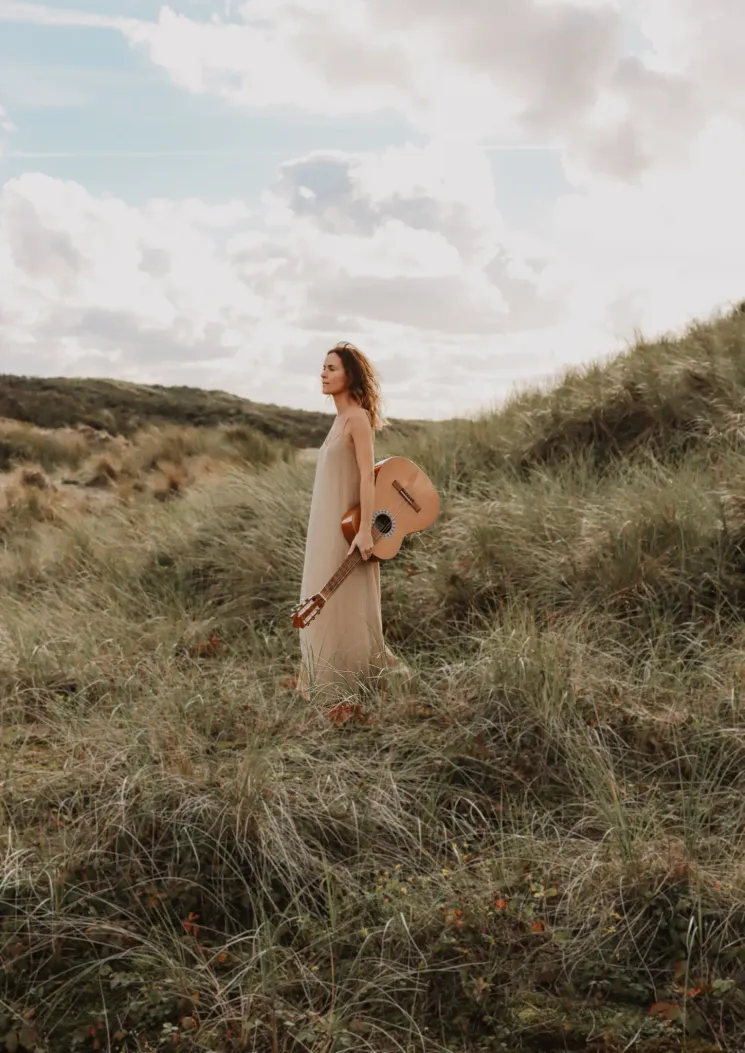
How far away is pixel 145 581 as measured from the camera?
941 centimetres

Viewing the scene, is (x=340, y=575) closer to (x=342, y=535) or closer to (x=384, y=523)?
(x=342, y=535)

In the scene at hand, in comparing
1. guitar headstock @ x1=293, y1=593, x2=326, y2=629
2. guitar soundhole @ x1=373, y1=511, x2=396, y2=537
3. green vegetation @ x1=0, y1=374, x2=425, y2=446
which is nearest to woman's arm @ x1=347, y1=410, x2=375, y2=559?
guitar soundhole @ x1=373, y1=511, x2=396, y2=537

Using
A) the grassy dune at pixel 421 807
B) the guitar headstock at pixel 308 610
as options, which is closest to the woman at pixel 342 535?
the guitar headstock at pixel 308 610

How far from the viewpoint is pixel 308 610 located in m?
5.84

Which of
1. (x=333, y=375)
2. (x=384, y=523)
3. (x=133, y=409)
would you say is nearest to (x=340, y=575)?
(x=384, y=523)

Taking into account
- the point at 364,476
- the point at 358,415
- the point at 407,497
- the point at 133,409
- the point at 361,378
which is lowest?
the point at 407,497

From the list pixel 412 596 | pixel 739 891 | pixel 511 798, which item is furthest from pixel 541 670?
pixel 412 596

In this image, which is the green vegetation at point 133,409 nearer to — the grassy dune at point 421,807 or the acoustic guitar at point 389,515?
the grassy dune at point 421,807

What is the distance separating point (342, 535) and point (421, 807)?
196 centimetres

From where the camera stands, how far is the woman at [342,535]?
5949 mm

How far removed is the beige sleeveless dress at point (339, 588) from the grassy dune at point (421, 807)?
293 millimetres

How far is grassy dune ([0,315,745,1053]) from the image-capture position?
11.6 feet

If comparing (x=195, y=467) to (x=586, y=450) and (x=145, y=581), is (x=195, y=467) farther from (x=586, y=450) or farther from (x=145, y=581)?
(x=586, y=450)

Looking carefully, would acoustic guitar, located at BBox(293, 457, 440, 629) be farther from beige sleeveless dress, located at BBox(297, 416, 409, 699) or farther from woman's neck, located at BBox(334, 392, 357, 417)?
woman's neck, located at BBox(334, 392, 357, 417)
